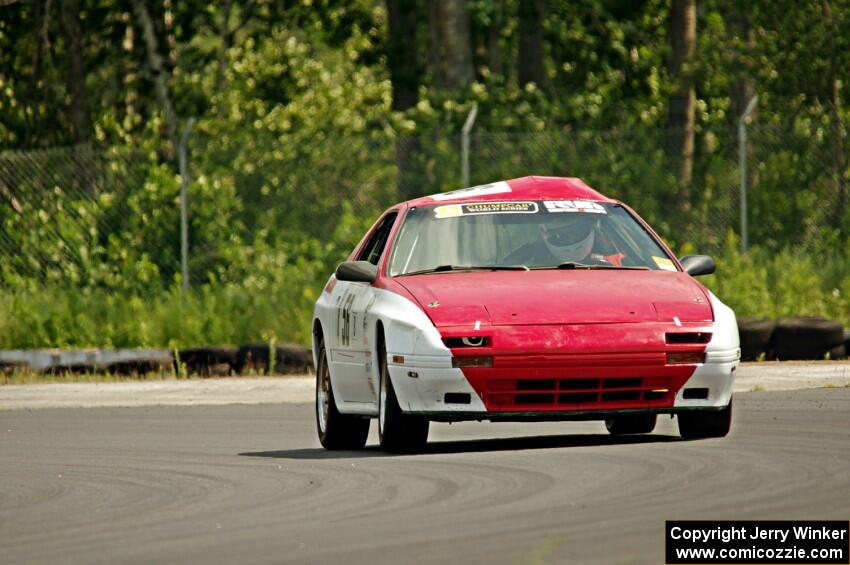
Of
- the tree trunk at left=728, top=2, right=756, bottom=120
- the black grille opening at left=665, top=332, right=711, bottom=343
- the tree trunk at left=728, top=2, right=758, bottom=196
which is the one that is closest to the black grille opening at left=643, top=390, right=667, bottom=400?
the black grille opening at left=665, top=332, right=711, bottom=343

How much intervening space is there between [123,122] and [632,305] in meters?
19.3

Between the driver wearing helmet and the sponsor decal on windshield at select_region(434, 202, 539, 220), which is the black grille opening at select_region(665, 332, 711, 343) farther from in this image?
the sponsor decal on windshield at select_region(434, 202, 539, 220)

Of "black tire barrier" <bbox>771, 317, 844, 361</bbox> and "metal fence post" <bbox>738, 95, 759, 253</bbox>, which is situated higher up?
"metal fence post" <bbox>738, 95, 759, 253</bbox>

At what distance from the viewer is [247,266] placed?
24516mm

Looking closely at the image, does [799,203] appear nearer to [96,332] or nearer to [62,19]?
[96,332]

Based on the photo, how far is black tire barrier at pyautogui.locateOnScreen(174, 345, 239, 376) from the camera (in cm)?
2016

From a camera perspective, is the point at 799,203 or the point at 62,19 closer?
the point at 799,203

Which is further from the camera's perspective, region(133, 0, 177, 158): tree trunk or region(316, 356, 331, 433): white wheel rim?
region(133, 0, 177, 158): tree trunk

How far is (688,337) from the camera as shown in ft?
36.6

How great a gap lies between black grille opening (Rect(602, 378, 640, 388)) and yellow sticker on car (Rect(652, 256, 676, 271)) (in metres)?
1.38

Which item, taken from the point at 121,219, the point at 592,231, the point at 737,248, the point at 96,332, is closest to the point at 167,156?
the point at 121,219

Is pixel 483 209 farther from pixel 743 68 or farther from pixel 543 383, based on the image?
pixel 743 68

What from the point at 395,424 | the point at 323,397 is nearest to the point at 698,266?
the point at 395,424

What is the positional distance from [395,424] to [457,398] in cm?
53
